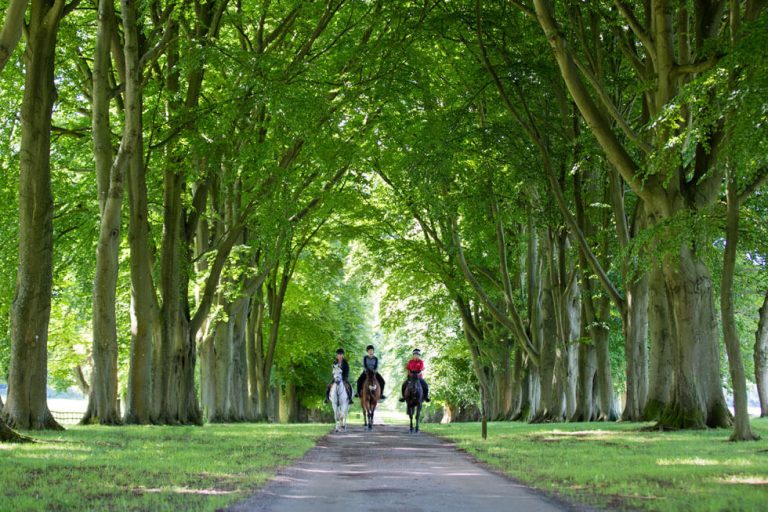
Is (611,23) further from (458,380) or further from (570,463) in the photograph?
(458,380)

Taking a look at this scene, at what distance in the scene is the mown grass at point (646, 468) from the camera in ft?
24.9

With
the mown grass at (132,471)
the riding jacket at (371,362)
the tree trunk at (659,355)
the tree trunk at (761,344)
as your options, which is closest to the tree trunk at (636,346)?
the tree trunk at (659,355)

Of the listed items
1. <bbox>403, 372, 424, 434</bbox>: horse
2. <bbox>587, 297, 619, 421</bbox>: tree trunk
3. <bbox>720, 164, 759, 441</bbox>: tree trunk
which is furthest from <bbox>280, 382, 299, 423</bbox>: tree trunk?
<bbox>720, 164, 759, 441</bbox>: tree trunk

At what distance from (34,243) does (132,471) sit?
843 cm

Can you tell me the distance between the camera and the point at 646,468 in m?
10.2

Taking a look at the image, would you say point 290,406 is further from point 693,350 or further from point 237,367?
point 693,350

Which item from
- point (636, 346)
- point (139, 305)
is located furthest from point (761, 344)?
point (139, 305)

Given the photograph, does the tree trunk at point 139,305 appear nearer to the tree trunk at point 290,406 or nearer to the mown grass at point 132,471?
the mown grass at point 132,471

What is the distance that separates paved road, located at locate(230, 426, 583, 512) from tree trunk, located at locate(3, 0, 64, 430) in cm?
573

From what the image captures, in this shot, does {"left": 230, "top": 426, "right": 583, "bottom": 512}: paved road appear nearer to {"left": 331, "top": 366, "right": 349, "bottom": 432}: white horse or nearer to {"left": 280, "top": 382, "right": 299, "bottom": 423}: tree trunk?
{"left": 331, "top": 366, "right": 349, "bottom": 432}: white horse

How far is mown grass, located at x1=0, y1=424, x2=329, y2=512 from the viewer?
7355mm

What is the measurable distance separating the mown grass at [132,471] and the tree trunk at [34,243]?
137cm

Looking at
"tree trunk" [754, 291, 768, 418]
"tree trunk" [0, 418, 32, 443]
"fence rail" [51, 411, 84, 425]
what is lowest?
"fence rail" [51, 411, 84, 425]

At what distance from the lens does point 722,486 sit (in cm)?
813
